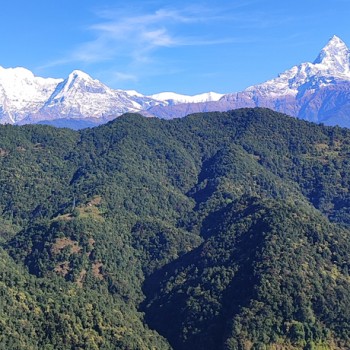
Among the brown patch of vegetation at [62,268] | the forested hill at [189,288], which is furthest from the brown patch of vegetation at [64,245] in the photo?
the brown patch of vegetation at [62,268]

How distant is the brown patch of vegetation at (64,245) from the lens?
616ft

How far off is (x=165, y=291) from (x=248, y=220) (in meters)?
34.5

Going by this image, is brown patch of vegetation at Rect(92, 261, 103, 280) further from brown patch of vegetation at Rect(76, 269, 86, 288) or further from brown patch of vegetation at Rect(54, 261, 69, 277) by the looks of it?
brown patch of vegetation at Rect(54, 261, 69, 277)

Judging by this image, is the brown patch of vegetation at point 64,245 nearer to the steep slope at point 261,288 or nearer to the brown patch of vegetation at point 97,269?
the brown patch of vegetation at point 97,269

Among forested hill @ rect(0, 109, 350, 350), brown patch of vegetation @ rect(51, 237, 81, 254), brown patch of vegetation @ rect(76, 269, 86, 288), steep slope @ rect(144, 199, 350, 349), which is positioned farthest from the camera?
brown patch of vegetation @ rect(51, 237, 81, 254)

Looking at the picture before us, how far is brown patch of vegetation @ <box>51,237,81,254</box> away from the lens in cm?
18761

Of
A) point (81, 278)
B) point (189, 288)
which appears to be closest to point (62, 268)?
point (81, 278)

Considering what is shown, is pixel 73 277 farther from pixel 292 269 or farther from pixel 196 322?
pixel 292 269

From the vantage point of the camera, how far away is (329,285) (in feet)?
509

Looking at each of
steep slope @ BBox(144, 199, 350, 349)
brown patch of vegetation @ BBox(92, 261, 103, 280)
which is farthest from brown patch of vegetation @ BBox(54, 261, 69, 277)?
steep slope @ BBox(144, 199, 350, 349)

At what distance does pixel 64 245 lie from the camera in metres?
189

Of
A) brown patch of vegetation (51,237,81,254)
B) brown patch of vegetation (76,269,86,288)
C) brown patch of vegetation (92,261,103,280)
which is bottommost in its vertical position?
brown patch of vegetation (76,269,86,288)

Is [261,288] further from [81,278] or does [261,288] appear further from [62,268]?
[62,268]

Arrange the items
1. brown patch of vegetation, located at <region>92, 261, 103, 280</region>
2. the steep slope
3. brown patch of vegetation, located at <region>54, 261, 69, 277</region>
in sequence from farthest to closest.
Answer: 1. brown patch of vegetation, located at <region>92, 261, 103, 280</region>
2. brown patch of vegetation, located at <region>54, 261, 69, 277</region>
3. the steep slope
